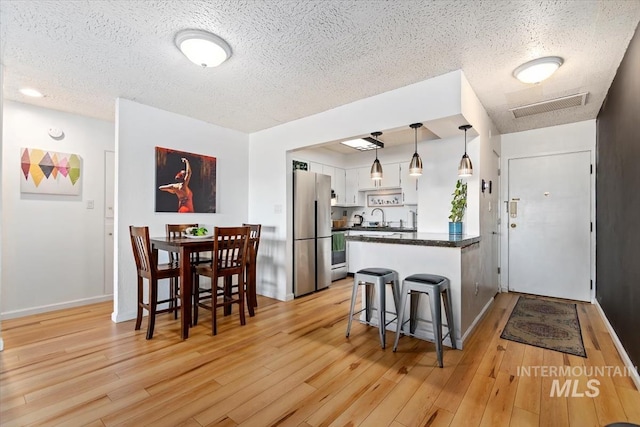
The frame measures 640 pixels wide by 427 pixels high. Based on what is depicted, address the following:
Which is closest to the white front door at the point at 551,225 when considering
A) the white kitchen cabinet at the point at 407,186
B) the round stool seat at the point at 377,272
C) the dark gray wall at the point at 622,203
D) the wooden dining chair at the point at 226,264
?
the dark gray wall at the point at 622,203

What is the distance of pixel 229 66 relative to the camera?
8.19ft

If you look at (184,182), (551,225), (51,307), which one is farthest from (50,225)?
(551,225)

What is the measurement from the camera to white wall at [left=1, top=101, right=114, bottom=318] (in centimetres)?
320

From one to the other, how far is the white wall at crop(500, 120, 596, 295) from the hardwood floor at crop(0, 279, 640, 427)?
5.02 feet

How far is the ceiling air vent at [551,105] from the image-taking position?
3076mm

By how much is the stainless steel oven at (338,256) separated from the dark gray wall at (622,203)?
3.37 meters

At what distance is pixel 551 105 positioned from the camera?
3283mm

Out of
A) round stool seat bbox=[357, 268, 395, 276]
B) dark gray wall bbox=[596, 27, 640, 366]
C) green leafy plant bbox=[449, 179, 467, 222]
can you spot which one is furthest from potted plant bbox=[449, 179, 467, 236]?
dark gray wall bbox=[596, 27, 640, 366]

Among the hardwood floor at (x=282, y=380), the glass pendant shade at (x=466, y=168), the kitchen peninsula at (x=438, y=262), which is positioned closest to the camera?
the hardwood floor at (x=282, y=380)

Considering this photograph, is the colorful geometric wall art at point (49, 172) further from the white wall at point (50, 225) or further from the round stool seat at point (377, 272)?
the round stool seat at point (377, 272)

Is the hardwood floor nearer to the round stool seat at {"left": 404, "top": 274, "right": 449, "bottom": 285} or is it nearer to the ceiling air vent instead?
the round stool seat at {"left": 404, "top": 274, "right": 449, "bottom": 285}

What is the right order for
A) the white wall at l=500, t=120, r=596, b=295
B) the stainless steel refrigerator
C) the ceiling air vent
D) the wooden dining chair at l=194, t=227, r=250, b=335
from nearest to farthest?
the wooden dining chair at l=194, t=227, r=250, b=335 → the ceiling air vent → the white wall at l=500, t=120, r=596, b=295 → the stainless steel refrigerator

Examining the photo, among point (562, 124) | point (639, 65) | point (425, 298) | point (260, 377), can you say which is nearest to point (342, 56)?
point (639, 65)

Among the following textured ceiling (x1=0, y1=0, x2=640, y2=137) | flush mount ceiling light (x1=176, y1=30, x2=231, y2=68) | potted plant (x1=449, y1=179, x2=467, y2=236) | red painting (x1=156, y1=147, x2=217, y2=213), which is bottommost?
potted plant (x1=449, y1=179, x2=467, y2=236)
